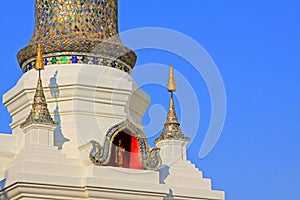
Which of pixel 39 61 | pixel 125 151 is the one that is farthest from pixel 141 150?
pixel 39 61

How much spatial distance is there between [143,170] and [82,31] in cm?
429

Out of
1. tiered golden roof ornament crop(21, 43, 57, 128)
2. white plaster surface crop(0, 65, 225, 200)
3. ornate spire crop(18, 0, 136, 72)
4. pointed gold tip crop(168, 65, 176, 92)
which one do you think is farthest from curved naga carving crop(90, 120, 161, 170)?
ornate spire crop(18, 0, 136, 72)

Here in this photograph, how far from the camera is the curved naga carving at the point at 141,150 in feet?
63.1

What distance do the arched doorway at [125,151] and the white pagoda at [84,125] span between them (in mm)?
23

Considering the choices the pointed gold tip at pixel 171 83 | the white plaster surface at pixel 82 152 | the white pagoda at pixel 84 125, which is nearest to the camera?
the white plaster surface at pixel 82 152

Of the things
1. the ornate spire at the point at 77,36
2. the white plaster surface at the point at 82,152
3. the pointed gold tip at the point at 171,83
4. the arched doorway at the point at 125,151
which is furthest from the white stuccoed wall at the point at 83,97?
the pointed gold tip at the point at 171,83

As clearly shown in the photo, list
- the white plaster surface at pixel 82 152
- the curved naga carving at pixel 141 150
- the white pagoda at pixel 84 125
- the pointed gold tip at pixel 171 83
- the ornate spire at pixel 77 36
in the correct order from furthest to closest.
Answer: the ornate spire at pixel 77 36 < the pointed gold tip at pixel 171 83 < the curved naga carving at pixel 141 150 < the white pagoda at pixel 84 125 < the white plaster surface at pixel 82 152

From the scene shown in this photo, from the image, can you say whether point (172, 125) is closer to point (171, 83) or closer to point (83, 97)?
point (171, 83)

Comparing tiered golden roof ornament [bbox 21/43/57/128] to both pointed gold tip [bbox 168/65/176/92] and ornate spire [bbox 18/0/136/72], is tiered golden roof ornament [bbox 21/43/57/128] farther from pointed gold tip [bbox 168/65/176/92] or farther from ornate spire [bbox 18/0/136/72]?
pointed gold tip [bbox 168/65/176/92]

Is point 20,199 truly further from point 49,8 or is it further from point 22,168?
point 49,8

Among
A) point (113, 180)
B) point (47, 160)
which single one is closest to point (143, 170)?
point (113, 180)

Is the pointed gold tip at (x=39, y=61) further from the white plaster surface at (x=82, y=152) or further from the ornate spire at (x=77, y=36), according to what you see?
the ornate spire at (x=77, y=36)

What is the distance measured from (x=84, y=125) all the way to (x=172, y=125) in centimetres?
222

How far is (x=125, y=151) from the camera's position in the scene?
802 inches
